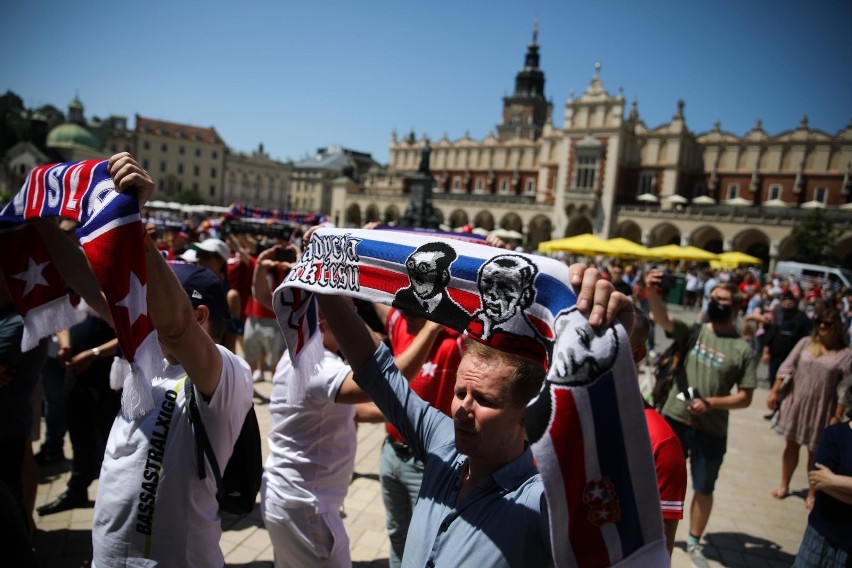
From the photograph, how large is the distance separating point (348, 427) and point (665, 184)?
47363 mm

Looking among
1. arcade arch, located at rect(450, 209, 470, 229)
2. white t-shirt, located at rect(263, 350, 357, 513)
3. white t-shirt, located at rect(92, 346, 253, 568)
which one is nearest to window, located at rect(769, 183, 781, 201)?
arcade arch, located at rect(450, 209, 470, 229)

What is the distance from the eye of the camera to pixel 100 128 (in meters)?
81.2

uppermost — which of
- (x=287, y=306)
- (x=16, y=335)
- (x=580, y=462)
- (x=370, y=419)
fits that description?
(x=287, y=306)

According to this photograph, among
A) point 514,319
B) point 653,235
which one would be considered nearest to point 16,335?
point 514,319

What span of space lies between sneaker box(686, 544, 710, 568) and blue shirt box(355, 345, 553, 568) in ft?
10.6

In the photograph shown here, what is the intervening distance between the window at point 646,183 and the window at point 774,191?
8984 mm

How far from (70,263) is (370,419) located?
1.82 meters

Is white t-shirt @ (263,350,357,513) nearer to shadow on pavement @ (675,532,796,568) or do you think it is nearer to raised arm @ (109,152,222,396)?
raised arm @ (109,152,222,396)

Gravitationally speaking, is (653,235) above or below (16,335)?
above

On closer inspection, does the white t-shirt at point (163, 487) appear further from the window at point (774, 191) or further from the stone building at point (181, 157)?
the stone building at point (181, 157)

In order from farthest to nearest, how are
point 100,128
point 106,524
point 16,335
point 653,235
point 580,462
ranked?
point 100,128 < point 653,235 < point 16,335 < point 106,524 < point 580,462

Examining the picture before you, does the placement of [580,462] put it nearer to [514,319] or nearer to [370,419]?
[514,319]

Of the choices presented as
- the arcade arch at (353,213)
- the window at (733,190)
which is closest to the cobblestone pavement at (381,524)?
the window at (733,190)

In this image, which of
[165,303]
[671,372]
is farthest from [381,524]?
[165,303]
